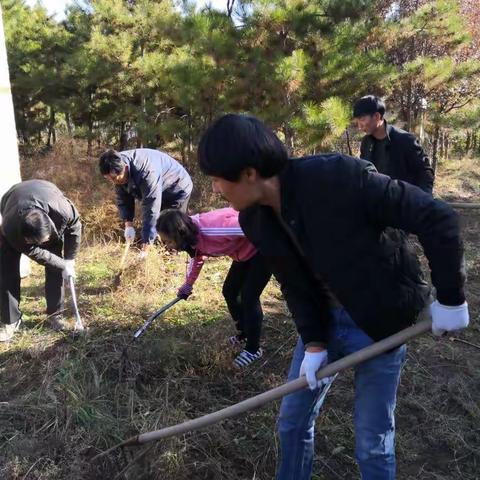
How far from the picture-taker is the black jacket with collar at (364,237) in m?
1.34

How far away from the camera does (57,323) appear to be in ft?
12.2

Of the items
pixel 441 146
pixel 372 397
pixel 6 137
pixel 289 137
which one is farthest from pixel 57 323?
pixel 441 146

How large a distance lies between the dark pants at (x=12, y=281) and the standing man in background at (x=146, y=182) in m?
0.71

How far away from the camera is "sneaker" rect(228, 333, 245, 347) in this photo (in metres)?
3.24

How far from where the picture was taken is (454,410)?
275cm

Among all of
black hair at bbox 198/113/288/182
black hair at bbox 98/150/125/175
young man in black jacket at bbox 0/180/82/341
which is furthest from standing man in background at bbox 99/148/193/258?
black hair at bbox 198/113/288/182

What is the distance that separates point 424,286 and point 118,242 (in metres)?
4.86

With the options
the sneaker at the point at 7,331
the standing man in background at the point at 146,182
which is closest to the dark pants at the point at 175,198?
the standing man in background at the point at 146,182

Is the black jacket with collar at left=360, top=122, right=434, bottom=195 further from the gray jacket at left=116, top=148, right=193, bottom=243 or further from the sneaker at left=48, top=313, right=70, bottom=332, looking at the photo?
the sneaker at left=48, top=313, right=70, bottom=332

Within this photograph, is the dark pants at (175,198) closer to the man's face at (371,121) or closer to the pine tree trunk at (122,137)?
the man's face at (371,121)

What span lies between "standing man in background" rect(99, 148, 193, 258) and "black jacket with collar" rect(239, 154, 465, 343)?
2513 mm

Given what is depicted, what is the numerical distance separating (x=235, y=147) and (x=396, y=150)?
8.89 feet

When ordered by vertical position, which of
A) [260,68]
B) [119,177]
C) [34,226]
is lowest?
[34,226]

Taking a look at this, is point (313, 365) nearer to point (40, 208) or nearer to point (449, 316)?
point (449, 316)
